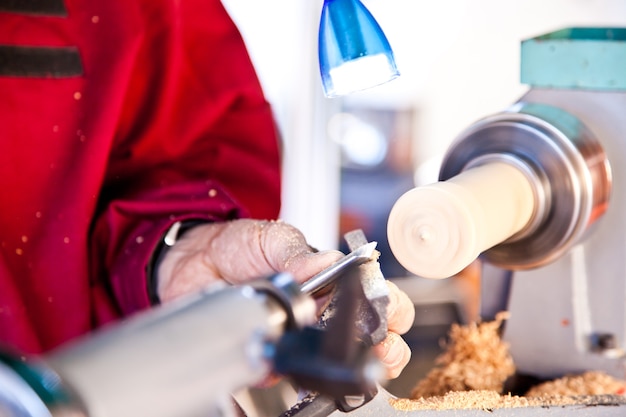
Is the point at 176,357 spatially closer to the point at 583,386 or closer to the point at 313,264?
the point at 313,264

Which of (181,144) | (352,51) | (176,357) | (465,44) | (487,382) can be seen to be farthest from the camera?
(181,144)

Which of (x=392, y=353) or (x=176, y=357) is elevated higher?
(x=176, y=357)

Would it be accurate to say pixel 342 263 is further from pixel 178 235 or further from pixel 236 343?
pixel 178 235

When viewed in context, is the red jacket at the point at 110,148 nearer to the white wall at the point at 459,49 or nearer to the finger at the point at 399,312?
the white wall at the point at 459,49

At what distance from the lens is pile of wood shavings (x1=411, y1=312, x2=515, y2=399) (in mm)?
583

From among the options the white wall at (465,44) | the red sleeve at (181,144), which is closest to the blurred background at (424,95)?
the white wall at (465,44)

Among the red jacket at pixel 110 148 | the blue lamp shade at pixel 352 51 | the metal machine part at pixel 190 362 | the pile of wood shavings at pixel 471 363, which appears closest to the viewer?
the metal machine part at pixel 190 362

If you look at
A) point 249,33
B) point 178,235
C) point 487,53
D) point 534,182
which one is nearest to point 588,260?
point 534,182

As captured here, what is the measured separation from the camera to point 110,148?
74 cm

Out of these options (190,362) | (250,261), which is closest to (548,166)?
(250,261)

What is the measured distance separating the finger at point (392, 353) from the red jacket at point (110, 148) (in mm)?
336

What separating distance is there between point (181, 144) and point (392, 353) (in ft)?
1.37

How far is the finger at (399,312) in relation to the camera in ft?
1.63

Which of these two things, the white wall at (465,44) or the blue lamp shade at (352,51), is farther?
the white wall at (465,44)
